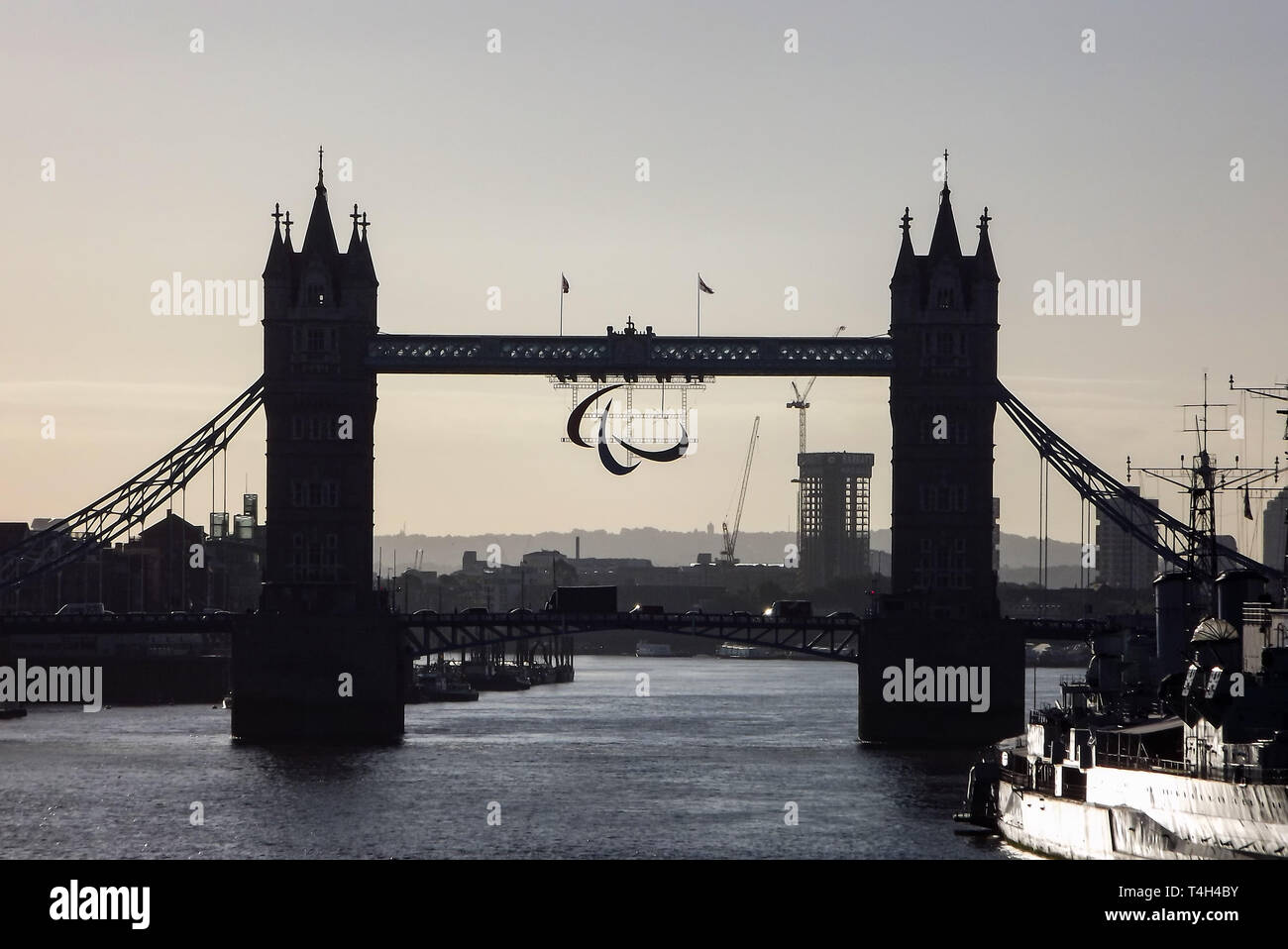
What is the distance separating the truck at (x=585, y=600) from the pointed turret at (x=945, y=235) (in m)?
30.7

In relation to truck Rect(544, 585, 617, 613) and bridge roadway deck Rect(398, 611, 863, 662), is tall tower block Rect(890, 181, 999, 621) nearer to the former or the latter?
bridge roadway deck Rect(398, 611, 863, 662)

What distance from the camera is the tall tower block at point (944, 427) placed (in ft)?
437

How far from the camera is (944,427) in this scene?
133000 millimetres

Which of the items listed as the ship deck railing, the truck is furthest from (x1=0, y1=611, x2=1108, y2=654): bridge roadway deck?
the ship deck railing

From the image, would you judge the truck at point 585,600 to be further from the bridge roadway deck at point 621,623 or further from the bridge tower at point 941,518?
the bridge tower at point 941,518

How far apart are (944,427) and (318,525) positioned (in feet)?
120

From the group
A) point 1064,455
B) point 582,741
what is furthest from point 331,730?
point 1064,455

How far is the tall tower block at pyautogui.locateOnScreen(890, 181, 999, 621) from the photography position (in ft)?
437

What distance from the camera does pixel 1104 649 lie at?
98.4m

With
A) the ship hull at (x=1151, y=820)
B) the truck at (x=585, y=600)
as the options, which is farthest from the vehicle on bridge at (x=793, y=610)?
the ship hull at (x=1151, y=820)

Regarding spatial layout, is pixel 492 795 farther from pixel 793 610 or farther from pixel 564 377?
pixel 793 610

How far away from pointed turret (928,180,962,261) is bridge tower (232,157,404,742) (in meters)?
33.0
